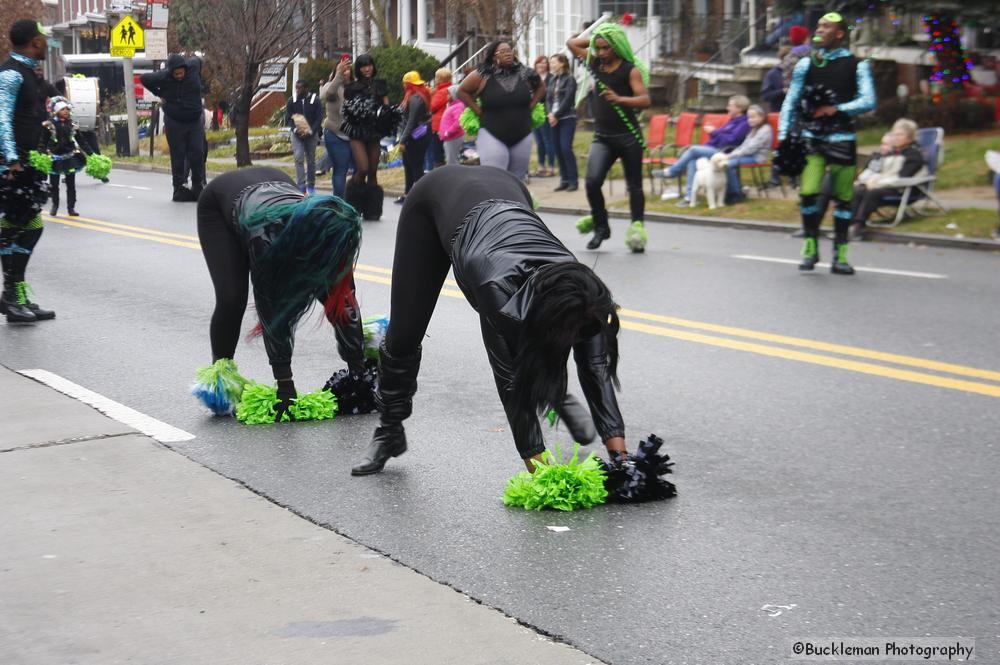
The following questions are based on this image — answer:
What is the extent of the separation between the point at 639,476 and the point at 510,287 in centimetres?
101

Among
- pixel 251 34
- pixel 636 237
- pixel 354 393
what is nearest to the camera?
pixel 354 393

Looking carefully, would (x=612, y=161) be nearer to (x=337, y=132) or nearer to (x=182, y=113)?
(x=337, y=132)

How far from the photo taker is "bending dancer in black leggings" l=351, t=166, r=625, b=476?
4559 millimetres

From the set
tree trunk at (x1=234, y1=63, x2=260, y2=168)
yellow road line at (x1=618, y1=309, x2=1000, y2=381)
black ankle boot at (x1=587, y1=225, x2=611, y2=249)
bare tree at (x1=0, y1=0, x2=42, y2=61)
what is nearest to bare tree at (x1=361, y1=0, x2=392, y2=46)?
tree trunk at (x1=234, y1=63, x2=260, y2=168)

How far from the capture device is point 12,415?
6957mm

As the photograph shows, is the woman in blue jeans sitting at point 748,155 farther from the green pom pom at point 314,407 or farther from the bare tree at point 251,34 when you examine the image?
the bare tree at point 251,34

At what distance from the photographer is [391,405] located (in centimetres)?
574

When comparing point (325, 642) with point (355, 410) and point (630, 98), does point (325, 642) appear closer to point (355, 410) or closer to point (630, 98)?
point (355, 410)

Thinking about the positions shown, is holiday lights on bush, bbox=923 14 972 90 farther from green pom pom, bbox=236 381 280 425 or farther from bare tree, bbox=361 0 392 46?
bare tree, bbox=361 0 392 46

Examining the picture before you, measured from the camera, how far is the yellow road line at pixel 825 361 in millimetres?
7207

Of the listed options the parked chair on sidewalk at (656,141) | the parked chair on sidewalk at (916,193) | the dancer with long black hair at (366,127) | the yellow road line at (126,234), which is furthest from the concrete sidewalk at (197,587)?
the parked chair on sidewalk at (656,141)

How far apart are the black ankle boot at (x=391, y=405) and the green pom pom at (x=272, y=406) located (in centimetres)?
105

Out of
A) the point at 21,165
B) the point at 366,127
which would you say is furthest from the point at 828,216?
the point at 21,165

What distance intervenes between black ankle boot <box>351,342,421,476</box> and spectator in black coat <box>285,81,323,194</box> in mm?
14576
